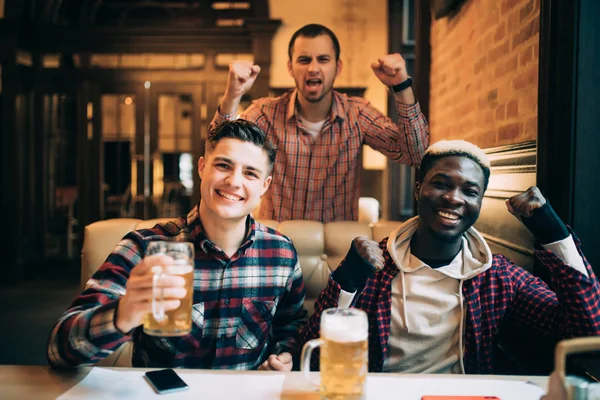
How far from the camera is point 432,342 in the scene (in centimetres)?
154

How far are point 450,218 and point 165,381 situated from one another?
862 millimetres

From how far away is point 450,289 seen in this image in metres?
1.55

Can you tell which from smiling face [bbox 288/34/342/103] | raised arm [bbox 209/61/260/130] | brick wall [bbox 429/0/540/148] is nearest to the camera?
brick wall [bbox 429/0/540/148]

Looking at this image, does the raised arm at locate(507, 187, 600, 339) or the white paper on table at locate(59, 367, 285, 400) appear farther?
the raised arm at locate(507, 187, 600, 339)

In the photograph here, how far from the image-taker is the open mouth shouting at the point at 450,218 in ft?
4.86

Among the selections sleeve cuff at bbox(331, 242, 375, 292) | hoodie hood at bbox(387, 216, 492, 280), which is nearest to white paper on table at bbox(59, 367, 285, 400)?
sleeve cuff at bbox(331, 242, 375, 292)

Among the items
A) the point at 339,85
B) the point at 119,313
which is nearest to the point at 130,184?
the point at 339,85

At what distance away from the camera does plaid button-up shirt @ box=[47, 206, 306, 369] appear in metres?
1.45

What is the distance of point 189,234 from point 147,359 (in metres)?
0.37

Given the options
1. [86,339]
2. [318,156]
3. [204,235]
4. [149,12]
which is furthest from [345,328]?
[149,12]

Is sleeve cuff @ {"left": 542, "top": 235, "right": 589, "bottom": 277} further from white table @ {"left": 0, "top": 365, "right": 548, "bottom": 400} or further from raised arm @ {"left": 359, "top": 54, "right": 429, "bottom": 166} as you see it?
raised arm @ {"left": 359, "top": 54, "right": 429, "bottom": 166}

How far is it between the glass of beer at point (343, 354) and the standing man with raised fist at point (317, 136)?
4.91ft

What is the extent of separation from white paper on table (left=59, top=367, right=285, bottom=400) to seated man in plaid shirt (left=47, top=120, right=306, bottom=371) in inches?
10.2

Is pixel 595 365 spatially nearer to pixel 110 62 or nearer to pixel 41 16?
pixel 110 62
